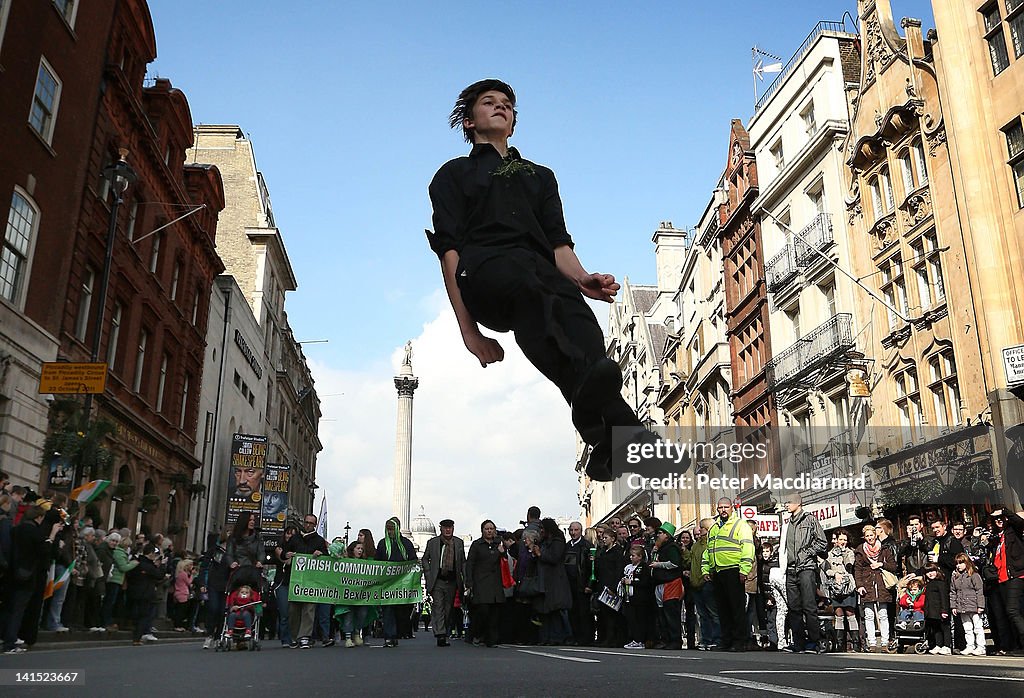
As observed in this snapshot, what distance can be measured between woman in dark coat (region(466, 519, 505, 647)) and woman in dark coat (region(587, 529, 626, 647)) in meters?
1.52

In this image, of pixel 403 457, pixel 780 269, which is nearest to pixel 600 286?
pixel 780 269

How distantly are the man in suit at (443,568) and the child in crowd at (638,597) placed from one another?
2894mm

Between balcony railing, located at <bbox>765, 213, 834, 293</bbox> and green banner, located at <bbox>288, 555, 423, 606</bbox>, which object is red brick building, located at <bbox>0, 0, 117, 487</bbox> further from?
balcony railing, located at <bbox>765, 213, 834, 293</bbox>

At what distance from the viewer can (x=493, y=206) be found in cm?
319

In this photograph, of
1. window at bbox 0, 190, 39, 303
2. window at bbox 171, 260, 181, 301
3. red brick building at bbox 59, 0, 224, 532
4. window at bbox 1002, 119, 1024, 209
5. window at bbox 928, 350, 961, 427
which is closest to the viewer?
window at bbox 0, 190, 39, 303

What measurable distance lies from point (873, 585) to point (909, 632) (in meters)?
1.12

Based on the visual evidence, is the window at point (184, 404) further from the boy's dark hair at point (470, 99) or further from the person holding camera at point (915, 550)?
the boy's dark hair at point (470, 99)

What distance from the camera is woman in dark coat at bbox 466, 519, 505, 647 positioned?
13617 mm

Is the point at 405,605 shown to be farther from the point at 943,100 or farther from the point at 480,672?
the point at 943,100

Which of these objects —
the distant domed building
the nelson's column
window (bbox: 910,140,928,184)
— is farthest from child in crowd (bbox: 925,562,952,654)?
the distant domed building

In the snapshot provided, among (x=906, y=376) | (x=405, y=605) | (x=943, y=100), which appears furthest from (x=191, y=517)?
(x=943, y=100)

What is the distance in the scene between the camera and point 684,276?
156 feet

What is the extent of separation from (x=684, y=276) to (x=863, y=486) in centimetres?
2217

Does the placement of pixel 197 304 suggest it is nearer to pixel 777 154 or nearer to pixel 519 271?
pixel 777 154
